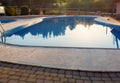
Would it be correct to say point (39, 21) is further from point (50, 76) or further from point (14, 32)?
point (50, 76)

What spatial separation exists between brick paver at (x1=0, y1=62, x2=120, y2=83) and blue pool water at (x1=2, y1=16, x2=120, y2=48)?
346cm

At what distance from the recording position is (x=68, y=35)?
37.7 ft

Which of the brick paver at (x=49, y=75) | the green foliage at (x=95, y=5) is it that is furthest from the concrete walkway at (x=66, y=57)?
the green foliage at (x=95, y=5)

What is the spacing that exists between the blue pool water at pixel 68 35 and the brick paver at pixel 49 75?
3.46 meters

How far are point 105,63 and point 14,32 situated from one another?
7219 mm

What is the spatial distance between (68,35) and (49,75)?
7.38 meters

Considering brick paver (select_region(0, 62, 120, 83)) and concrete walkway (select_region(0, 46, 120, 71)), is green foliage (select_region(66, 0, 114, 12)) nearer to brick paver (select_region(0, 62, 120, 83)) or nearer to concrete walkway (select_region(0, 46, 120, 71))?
concrete walkway (select_region(0, 46, 120, 71))

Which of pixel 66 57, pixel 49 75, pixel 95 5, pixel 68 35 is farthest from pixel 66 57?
pixel 95 5

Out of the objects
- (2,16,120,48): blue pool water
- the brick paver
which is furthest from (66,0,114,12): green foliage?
the brick paver

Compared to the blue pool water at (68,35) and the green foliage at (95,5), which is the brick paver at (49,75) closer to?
the blue pool water at (68,35)

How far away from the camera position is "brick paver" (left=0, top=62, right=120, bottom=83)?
13.1 feet

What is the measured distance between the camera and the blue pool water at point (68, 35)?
29.4 ft

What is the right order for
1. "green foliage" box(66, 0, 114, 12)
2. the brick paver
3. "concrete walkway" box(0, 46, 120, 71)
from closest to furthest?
the brick paver, "concrete walkway" box(0, 46, 120, 71), "green foliage" box(66, 0, 114, 12)

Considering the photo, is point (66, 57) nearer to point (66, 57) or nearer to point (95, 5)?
point (66, 57)
